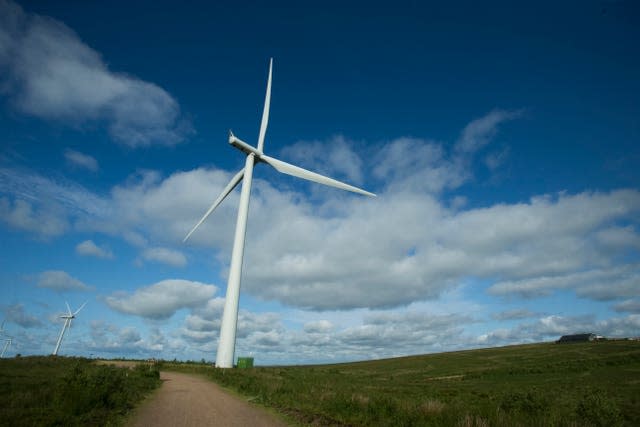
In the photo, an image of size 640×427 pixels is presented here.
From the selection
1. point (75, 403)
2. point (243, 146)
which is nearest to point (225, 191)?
point (243, 146)

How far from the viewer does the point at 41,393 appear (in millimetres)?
18219

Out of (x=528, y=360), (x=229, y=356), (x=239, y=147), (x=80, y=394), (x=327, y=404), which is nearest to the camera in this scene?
(x=80, y=394)

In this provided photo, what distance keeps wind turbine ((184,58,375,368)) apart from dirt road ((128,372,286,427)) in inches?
785

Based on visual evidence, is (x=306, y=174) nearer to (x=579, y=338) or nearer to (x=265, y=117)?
(x=265, y=117)

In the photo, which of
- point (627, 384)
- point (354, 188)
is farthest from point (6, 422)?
point (627, 384)

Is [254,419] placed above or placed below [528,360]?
below

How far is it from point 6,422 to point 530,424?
710 inches

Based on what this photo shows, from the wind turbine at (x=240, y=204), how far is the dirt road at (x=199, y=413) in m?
19.9

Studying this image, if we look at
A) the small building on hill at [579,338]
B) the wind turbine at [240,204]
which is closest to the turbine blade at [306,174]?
the wind turbine at [240,204]

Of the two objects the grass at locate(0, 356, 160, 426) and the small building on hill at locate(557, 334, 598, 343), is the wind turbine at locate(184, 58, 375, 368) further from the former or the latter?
the small building on hill at locate(557, 334, 598, 343)

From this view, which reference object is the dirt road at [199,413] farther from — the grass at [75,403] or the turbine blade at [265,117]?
the turbine blade at [265,117]

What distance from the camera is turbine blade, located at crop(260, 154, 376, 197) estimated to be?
49.4m

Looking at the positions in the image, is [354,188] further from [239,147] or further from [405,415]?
[405,415]

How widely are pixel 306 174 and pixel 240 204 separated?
10.0 m
